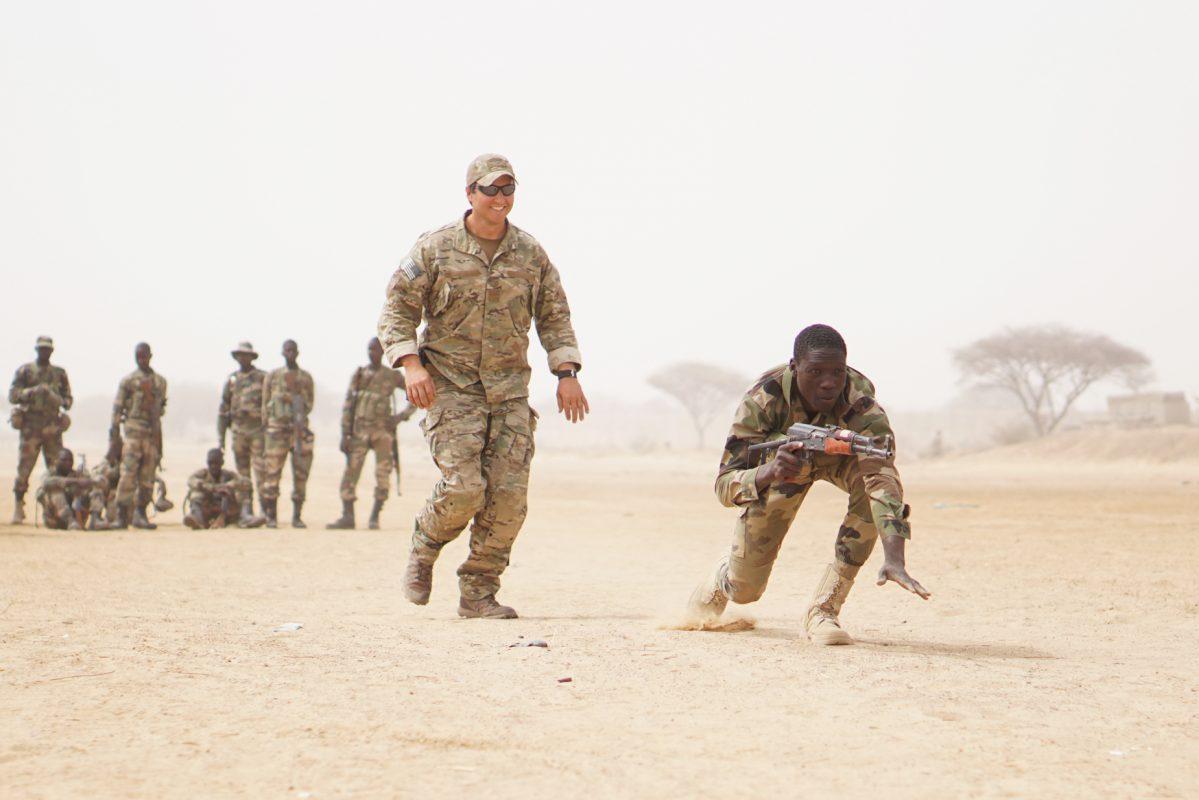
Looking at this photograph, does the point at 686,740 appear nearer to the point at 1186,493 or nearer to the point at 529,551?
the point at 529,551

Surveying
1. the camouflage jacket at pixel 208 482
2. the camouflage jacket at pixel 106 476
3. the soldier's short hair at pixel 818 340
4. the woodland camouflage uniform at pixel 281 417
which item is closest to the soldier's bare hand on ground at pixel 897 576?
the soldier's short hair at pixel 818 340

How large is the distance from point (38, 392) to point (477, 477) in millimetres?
9706

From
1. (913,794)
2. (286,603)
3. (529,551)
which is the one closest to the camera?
(913,794)

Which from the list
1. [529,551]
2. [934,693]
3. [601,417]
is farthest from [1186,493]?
[601,417]

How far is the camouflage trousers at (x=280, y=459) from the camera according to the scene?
13.5 meters

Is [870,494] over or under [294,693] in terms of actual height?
over

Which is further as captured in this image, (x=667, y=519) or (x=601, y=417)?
(x=601, y=417)

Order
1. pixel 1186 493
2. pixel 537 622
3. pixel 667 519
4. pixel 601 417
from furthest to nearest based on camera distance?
pixel 601 417 < pixel 1186 493 < pixel 667 519 < pixel 537 622

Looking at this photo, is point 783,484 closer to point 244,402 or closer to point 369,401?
point 369,401

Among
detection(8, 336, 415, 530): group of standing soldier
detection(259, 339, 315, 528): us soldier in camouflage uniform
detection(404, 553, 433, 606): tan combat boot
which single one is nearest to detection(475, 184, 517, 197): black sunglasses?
detection(404, 553, 433, 606): tan combat boot

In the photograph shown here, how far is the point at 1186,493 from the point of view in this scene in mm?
20562

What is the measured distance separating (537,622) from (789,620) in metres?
1.30

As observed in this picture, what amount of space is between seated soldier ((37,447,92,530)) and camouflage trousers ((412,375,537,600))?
861 cm

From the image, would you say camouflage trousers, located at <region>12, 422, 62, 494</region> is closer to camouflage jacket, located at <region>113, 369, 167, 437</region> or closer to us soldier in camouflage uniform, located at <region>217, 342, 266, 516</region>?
camouflage jacket, located at <region>113, 369, 167, 437</region>
